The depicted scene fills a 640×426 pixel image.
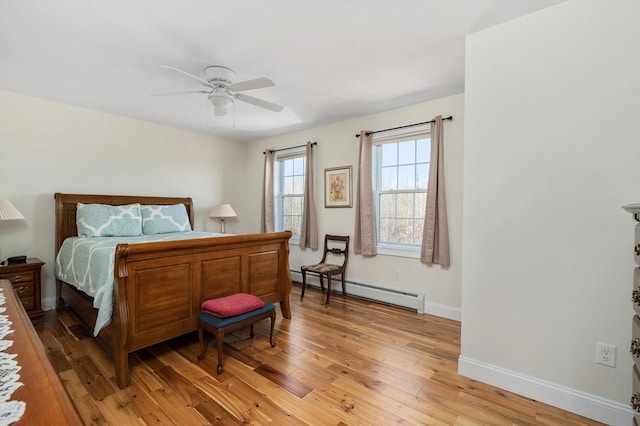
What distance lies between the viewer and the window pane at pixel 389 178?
148 inches

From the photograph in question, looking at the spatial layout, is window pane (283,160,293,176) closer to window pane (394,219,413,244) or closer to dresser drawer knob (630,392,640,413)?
window pane (394,219,413,244)

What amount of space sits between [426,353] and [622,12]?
2.54 metres

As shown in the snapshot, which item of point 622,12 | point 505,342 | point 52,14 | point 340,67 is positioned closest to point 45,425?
point 505,342

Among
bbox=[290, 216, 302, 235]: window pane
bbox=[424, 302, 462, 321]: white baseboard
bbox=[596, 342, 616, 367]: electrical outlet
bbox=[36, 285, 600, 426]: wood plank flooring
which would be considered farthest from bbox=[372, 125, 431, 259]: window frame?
bbox=[596, 342, 616, 367]: electrical outlet

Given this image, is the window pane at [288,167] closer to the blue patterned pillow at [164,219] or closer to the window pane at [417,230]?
the blue patterned pillow at [164,219]

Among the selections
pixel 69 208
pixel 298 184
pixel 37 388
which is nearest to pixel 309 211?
pixel 298 184

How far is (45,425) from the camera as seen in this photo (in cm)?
60

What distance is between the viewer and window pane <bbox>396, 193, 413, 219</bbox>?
142 inches

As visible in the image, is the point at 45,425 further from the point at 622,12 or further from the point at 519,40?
the point at 622,12

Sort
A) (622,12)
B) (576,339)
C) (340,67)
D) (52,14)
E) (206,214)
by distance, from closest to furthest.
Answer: (622,12) < (576,339) < (52,14) < (340,67) < (206,214)

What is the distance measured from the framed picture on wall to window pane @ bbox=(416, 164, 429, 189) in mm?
916

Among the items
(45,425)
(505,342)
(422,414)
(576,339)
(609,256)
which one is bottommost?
(422,414)

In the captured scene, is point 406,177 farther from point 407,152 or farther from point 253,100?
point 253,100

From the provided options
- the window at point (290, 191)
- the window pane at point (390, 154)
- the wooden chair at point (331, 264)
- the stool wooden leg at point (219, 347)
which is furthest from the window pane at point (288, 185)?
the stool wooden leg at point (219, 347)
